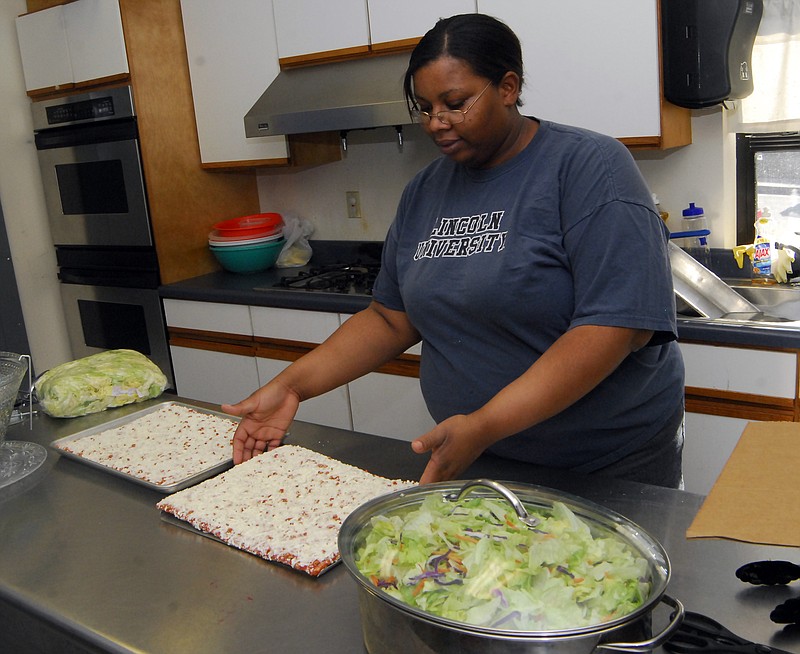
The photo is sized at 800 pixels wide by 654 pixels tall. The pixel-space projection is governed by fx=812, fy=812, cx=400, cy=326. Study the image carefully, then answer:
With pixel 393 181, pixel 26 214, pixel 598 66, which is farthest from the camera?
pixel 26 214

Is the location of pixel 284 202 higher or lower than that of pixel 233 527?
higher

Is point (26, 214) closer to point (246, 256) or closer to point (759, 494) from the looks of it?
point (246, 256)

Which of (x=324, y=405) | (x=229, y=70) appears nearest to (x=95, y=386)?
(x=324, y=405)

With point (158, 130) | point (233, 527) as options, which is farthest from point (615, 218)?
point (158, 130)

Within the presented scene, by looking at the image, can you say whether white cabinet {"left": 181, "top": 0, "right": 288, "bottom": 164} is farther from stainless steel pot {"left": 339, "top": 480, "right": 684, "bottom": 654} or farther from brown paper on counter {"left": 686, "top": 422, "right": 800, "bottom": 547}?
brown paper on counter {"left": 686, "top": 422, "right": 800, "bottom": 547}

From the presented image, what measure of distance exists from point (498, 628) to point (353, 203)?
290cm

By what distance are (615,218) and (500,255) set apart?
19 centimetres

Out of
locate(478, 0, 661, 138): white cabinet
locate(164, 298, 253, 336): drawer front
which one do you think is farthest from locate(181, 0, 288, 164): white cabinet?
locate(478, 0, 661, 138): white cabinet

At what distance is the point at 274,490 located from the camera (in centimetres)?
124

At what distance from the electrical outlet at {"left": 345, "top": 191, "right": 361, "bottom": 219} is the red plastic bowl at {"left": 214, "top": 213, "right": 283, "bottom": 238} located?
0.33 meters

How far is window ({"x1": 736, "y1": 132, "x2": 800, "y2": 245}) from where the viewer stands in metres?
2.55

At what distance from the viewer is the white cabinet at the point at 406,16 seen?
103 inches

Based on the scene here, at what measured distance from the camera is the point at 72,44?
3367 mm

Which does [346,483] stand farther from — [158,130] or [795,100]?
[158,130]
